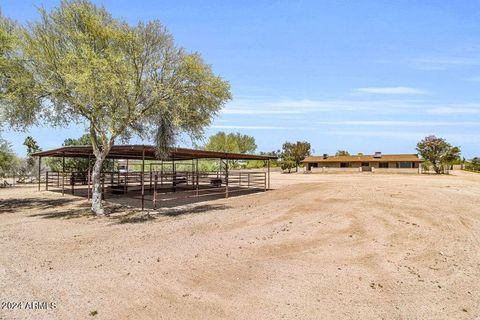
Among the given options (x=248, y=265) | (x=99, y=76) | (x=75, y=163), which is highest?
(x=99, y=76)

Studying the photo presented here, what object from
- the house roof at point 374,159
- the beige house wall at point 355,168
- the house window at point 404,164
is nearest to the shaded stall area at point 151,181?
the beige house wall at point 355,168

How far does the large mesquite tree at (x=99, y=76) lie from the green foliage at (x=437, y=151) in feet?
159

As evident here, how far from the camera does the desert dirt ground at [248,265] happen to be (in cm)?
572

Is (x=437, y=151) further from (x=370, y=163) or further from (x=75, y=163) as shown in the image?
(x=75, y=163)

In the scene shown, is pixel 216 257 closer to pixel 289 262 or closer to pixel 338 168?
pixel 289 262

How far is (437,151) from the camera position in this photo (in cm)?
5112

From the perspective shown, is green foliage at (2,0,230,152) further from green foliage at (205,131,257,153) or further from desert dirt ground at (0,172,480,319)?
green foliage at (205,131,257,153)

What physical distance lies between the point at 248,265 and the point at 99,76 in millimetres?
9411

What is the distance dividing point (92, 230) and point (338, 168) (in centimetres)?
5306

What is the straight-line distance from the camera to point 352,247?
366 inches

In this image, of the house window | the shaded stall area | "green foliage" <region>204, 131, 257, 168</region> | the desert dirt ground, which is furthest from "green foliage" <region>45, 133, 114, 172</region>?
the house window

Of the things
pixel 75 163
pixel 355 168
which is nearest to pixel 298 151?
pixel 355 168

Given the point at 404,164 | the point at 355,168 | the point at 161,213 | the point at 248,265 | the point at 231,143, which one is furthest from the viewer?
the point at 231,143

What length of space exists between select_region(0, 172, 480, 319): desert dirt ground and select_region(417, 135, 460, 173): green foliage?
140ft
